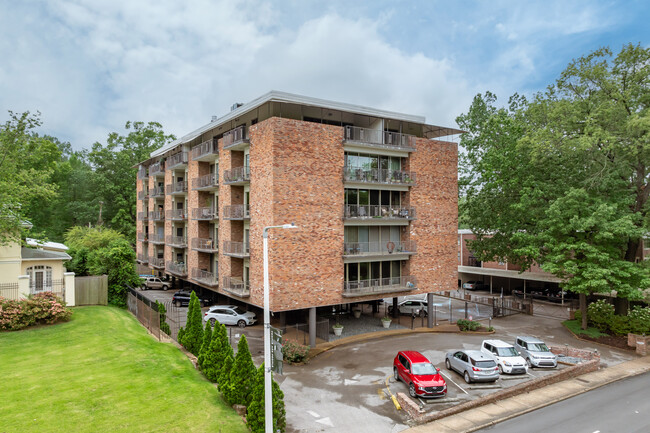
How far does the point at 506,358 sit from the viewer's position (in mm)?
20797

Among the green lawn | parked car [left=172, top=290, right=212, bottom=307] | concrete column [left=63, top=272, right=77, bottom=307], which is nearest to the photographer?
the green lawn

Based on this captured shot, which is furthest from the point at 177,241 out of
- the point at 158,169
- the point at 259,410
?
the point at 259,410

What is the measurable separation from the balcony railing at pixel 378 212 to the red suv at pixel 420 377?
10323 millimetres

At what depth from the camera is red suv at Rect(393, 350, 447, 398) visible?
17.1 metres

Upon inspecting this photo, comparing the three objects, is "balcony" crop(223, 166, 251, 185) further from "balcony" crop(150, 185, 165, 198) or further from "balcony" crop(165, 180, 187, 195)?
"balcony" crop(150, 185, 165, 198)

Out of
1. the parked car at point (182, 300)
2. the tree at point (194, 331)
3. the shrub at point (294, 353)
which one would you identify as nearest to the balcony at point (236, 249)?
the tree at point (194, 331)

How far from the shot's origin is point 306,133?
24.5 meters

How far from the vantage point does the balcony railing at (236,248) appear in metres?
27.7

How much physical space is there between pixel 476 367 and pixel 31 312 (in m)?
23.8

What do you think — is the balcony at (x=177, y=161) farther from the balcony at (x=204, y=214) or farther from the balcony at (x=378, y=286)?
the balcony at (x=378, y=286)

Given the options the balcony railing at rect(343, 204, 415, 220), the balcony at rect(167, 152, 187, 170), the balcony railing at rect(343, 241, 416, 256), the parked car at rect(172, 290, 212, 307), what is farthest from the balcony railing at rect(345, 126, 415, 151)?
the parked car at rect(172, 290, 212, 307)

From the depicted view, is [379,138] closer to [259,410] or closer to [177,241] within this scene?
[259,410]

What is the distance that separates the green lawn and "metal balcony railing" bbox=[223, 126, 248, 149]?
1343 cm

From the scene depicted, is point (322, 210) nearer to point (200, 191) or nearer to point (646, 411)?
point (200, 191)
